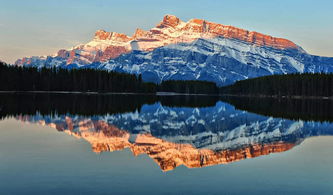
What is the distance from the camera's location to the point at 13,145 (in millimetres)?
36250

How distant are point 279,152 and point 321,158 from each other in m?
4.24

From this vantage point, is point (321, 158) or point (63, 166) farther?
point (321, 158)

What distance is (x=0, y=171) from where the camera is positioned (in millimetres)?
24969

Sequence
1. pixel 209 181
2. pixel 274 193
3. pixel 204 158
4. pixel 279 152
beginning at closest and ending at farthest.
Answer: pixel 274 193
pixel 209 181
pixel 204 158
pixel 279 152

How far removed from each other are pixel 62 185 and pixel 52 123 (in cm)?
3619

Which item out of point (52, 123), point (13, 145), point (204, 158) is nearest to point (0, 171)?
point (13, 145)

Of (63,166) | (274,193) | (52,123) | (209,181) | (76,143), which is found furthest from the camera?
(52,123)

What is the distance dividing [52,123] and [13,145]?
2037 cm

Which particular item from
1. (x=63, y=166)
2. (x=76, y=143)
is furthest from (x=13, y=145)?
(x=63, y=166)

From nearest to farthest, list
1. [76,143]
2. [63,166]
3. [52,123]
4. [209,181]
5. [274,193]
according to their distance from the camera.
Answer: [274,193]
[209,181]
[63,166]
[76,143]
[52,123]

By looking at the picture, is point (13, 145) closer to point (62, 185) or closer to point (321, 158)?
point (62, 185)

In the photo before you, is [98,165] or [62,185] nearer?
[62,185]

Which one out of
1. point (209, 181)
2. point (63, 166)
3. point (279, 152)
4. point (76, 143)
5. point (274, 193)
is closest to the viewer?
point (274, 193)

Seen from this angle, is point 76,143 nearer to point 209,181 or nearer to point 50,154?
point 50,154
